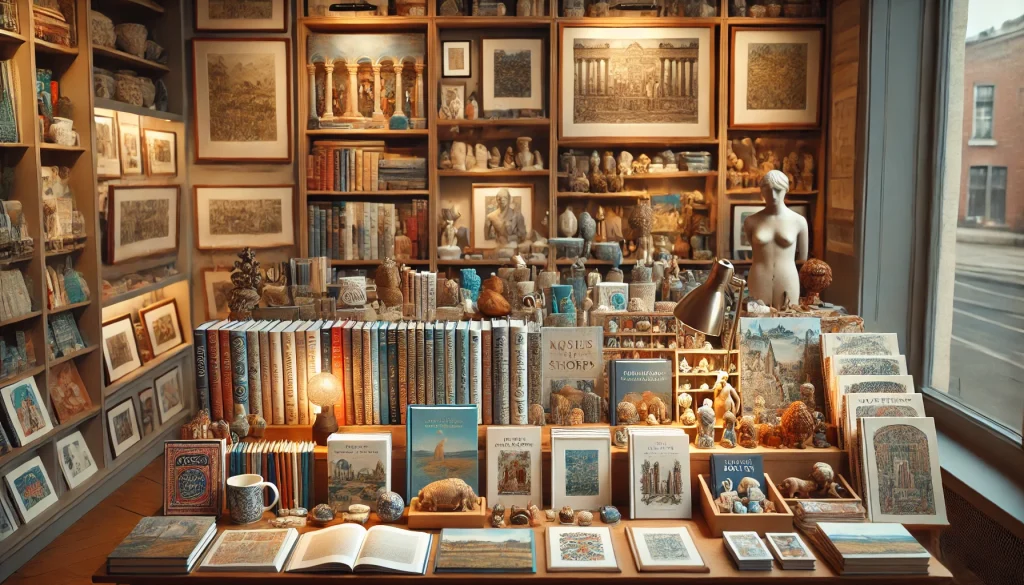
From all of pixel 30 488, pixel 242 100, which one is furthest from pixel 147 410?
pixel 242 100

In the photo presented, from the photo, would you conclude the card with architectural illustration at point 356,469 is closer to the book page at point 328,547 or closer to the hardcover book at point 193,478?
the book page at point 328,547

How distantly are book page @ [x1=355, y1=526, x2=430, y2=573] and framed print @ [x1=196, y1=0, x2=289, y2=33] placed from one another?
4.30 m

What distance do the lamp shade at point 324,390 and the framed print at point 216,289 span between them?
3580 mm

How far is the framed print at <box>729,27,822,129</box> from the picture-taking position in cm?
582

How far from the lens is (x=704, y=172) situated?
590 centimetres

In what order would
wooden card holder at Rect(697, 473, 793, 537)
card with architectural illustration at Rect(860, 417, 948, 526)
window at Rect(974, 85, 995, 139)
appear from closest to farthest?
1. wooden card holder at Rect(697, 473, 793, 537)
2. card with architectural illustration at Rect(860, 417, 948, 526)
3. window at Rect(974, 85, 995, 139)

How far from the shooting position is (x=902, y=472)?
260 cm

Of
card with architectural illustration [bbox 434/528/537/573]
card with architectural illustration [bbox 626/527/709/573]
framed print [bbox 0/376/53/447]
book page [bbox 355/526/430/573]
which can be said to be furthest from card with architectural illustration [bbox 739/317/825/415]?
framed print [bbox 0/376/53/447]

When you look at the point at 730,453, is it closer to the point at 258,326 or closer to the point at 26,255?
the point at 258,326

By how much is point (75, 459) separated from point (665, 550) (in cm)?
336

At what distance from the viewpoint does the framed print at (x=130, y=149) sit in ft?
17.0

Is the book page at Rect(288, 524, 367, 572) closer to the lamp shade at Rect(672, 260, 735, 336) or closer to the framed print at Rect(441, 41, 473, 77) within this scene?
the lamp shade at Rect(672, 260, 735, 336)

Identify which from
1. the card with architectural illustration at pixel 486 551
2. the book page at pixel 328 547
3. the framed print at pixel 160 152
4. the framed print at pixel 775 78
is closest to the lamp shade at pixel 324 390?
the book page at pixel 328 547

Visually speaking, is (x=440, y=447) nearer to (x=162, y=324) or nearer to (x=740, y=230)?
(x=162, y=324)
